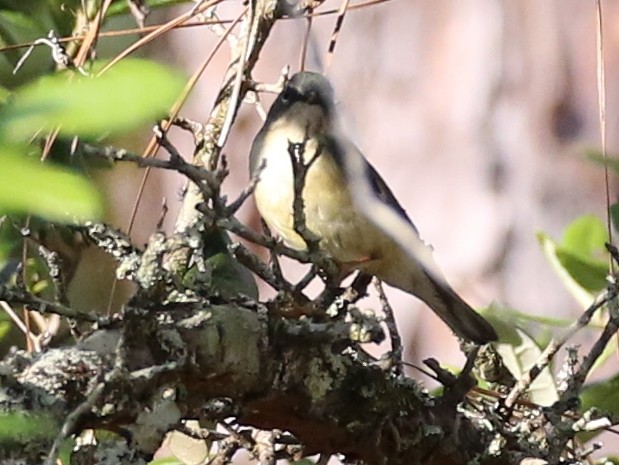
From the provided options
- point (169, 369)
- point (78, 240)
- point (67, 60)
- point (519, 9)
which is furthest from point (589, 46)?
point (169, 369)

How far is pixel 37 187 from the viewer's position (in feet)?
0.47

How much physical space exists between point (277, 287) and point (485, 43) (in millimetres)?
2132

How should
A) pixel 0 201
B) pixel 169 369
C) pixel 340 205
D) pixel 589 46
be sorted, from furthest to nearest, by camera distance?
pixel 589 46, pixel 340 205, pixel 169 369, pixel 0 201

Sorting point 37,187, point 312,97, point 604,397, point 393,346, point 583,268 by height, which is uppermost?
point 312,97

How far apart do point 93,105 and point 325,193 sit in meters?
1.32

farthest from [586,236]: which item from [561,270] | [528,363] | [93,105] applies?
[93,105]

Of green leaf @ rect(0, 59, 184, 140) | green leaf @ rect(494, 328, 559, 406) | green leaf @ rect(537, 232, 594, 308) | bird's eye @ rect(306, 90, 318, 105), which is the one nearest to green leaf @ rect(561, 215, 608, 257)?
green leaf @ rect(537, 232, 594, 308)

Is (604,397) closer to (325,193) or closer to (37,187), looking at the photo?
(325,193)

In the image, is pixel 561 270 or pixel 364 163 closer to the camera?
pixel 561 270

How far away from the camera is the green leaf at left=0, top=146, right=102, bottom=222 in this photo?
0.14 metres

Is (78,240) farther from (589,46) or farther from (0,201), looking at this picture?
(589,46)

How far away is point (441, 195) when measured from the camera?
2.83m

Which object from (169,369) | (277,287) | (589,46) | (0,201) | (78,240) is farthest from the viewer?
(589,46)

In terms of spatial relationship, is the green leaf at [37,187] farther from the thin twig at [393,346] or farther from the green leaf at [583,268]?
the green leaf at [583,268]
